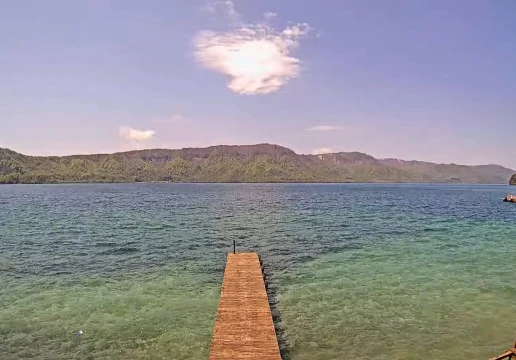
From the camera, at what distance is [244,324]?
14.1m

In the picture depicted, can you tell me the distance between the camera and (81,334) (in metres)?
15.9

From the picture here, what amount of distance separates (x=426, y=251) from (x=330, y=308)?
18.9m

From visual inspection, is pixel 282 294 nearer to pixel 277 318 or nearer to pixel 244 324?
pixel 277 318

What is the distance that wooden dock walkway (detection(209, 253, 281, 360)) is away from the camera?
1198cm

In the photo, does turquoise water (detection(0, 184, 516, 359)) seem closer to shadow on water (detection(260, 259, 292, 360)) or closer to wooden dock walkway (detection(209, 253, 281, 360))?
shadow on water (detection(260, 259, 292, 360))

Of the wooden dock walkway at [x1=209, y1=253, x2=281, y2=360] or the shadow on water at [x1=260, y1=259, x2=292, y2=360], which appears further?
the shadow on water at [x1=260, y1=259, x2=292, y2=360]

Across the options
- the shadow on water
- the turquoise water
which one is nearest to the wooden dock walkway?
the shadow on water

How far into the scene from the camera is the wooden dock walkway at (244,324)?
472 inches

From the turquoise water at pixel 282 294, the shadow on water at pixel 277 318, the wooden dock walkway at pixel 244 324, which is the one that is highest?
the wooden dock walkway at pixel 244 324

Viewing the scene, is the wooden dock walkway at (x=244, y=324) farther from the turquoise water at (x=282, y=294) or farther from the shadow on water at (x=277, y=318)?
the turquoise water at (x=282, y=294)

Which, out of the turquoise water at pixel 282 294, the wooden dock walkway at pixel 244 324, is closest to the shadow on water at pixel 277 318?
the turquoise water at pixel 282 294

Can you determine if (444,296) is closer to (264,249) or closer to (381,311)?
(381,311)

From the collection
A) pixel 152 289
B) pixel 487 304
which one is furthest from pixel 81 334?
pixel 487 304

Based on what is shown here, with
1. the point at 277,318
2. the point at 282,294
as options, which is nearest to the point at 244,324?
the point at 277,318
